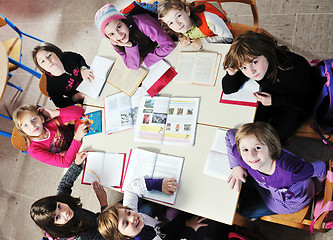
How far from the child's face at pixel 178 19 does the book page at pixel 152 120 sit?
0.45m

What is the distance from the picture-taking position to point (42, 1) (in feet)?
12.1

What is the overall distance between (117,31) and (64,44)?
1.69 meters

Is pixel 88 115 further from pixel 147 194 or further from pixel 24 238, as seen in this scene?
pixel 24 238

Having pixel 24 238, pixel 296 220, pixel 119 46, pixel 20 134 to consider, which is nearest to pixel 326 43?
pixel 296 220

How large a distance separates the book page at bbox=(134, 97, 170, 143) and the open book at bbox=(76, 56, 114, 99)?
41 centimetres

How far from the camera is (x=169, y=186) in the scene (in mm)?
1662

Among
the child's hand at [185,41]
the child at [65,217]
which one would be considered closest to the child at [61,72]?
the child at [65,217]

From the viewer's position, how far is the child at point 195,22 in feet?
5.74

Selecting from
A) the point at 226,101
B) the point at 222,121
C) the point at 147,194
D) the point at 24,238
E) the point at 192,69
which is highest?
the point at 192,69

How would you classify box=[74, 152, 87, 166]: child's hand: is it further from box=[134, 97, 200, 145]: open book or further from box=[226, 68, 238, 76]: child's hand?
box=[226, 68, 238, 76]: child's hand

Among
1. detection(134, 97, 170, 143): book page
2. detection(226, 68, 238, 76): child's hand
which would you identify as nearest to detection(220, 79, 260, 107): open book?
detection(226, 68, 238, 76): child's hand

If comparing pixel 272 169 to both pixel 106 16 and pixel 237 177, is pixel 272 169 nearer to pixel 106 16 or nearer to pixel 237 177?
pixel 237 177

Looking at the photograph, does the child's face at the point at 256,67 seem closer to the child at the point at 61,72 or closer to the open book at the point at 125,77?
the open book at the point at 125,77

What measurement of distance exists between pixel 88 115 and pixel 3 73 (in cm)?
96
